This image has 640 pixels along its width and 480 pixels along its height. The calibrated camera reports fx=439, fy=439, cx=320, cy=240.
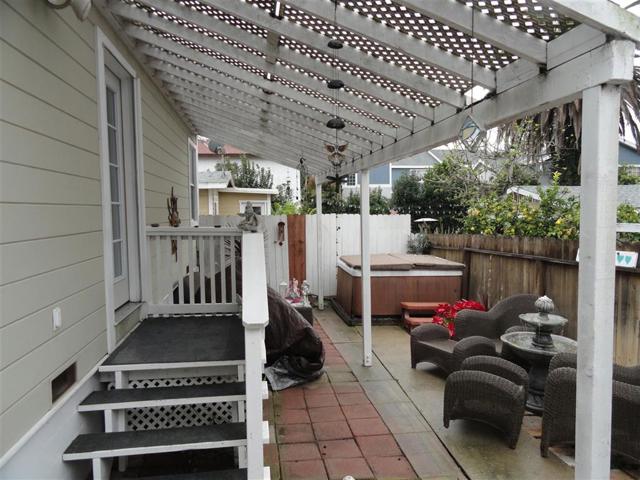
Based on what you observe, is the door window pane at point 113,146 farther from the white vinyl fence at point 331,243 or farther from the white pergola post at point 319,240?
the white vinyl fence at point 331,243

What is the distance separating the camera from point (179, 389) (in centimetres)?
289

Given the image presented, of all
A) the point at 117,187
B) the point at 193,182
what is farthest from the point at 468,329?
the point at 193,182

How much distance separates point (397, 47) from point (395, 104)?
2.96ft

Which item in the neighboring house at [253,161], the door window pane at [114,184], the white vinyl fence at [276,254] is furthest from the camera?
the neighboring house at [253,161]

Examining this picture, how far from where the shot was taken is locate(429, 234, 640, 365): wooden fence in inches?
157

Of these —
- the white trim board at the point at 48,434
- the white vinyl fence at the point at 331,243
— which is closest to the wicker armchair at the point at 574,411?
the white trim board at the point at 48,434

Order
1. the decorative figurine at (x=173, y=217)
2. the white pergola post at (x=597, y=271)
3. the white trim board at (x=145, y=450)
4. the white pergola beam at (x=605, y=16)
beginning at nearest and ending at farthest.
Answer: the white pergola beam at (x=605, y=16) → the white pergola post at (x=597, y=271) → the white trim board at (x=145, y=450) → the decorative figurine at (x=173, y=217)

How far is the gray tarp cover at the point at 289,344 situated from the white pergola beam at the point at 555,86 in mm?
2243

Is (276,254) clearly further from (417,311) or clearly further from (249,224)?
(249,224)

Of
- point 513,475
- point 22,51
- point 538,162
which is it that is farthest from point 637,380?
point 538,162

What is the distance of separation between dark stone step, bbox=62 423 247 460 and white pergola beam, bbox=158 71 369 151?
134 inches

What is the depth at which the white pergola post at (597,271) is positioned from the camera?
180cm

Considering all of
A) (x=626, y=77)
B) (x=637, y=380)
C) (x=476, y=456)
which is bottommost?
(x=476, y=456)

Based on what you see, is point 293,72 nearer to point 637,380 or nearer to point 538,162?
point 637,380
